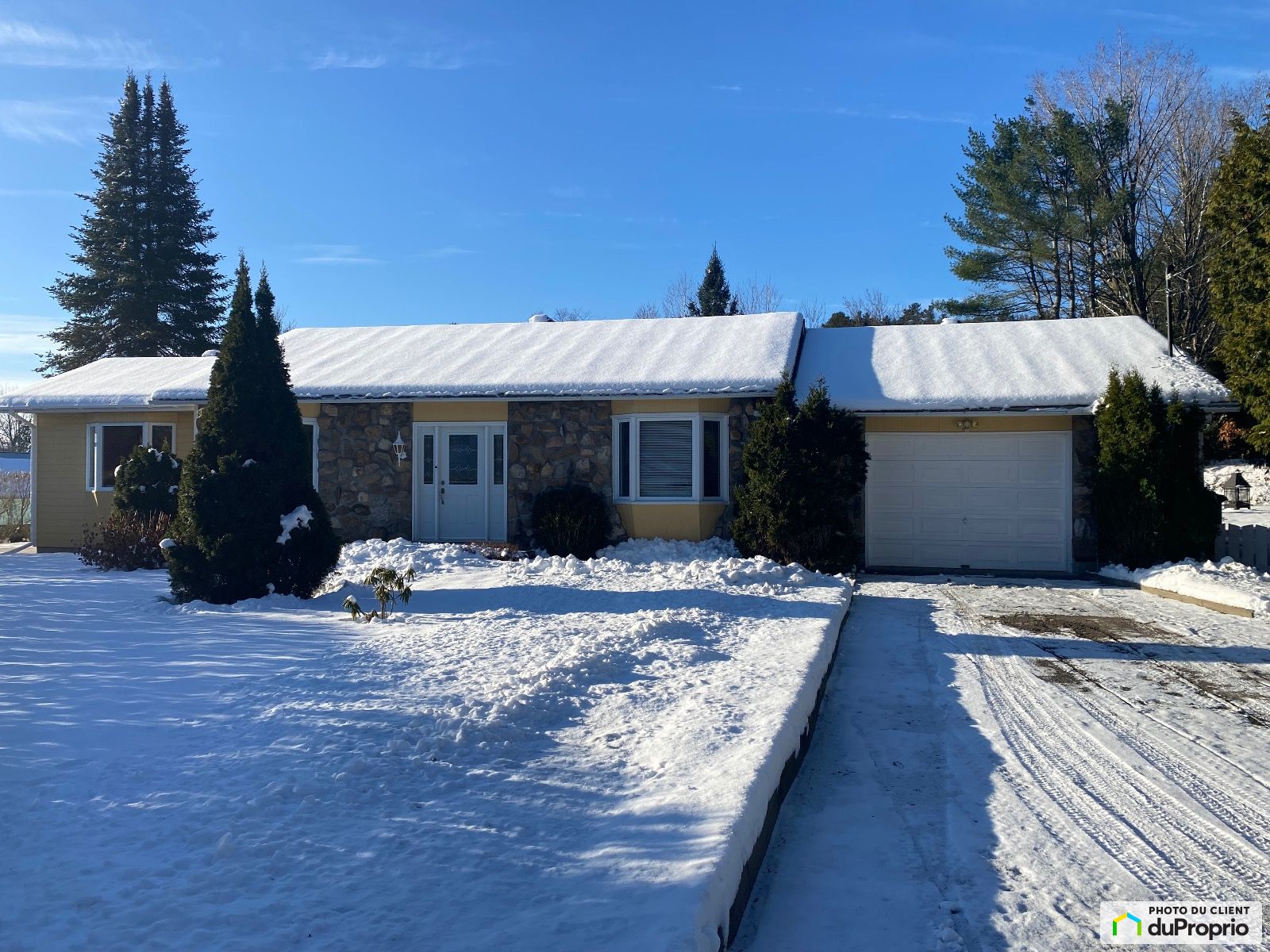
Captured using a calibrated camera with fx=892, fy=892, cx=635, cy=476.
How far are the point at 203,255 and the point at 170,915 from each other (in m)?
35.6

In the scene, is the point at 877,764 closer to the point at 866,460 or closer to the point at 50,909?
the point at 50,909

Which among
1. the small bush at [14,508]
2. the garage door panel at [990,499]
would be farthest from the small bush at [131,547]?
the garage door panel at [990,499]

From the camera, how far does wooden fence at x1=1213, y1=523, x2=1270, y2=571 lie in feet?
41.1

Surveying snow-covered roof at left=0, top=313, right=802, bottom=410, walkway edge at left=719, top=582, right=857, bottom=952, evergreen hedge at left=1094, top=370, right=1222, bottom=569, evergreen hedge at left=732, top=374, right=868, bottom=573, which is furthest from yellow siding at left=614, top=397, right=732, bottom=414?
walkway edge at left=719, top=582, right=857, bottom=952

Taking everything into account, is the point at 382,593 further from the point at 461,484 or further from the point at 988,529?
the point at 988,529

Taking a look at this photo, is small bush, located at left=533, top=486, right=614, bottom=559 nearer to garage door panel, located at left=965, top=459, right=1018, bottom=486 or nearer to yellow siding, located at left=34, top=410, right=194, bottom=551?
garage door panel, located at left=965, top=459, right=1018, bottom=486

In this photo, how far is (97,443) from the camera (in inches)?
669

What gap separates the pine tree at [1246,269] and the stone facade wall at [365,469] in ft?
43.2

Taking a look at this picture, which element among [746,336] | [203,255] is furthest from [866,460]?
[203,255]

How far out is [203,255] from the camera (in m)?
33.8

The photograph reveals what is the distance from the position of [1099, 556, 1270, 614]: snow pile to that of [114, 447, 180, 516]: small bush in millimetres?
13716

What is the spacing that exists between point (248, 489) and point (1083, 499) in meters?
11.5

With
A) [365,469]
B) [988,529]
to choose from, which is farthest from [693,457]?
[365,469]

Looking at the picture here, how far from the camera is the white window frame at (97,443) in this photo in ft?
55.3
